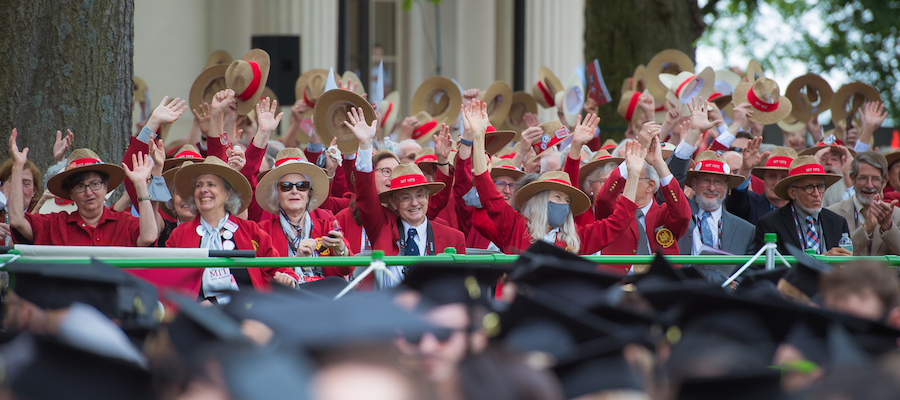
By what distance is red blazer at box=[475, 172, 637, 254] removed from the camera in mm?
5723

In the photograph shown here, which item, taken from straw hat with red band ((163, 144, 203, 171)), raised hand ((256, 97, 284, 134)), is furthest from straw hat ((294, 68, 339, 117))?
straw hat with red band ((163, 144, 203, 171))

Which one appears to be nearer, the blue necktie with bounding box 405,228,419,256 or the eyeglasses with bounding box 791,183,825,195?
the blue necktie with bounding box 405,228,419,256

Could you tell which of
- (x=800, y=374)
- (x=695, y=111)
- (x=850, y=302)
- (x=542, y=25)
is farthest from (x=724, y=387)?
(x=542, y=25)

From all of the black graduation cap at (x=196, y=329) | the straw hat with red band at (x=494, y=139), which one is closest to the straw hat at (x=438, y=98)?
the straw hat with red band at (x=494, y=139)

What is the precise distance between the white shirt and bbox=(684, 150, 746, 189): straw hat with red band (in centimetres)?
27

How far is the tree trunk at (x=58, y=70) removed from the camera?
6215mm

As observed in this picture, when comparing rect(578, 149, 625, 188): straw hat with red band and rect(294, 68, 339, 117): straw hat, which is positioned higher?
rect(294, 68, 339, 117): straw hat

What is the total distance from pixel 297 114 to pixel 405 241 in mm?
3047

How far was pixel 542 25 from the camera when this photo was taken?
13.8 m

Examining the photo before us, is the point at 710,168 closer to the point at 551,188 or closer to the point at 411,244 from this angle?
the point at 551,188

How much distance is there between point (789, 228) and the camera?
6.44m

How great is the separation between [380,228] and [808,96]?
6.16 m

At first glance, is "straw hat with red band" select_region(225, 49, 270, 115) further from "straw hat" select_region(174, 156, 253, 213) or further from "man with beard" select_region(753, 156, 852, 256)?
"man with beard" select_region(753, 156, 852, 256)

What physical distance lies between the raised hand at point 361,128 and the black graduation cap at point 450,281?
9.68ft
